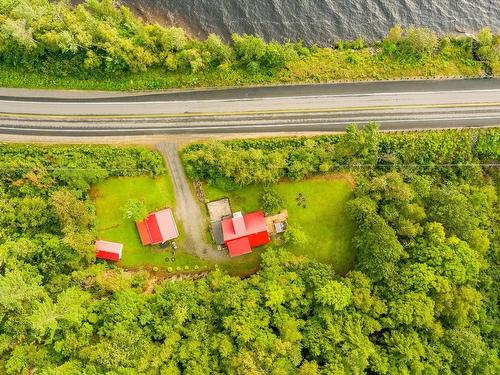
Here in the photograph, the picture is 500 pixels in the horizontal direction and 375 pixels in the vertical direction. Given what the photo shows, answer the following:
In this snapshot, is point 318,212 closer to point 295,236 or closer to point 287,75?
point 295,236

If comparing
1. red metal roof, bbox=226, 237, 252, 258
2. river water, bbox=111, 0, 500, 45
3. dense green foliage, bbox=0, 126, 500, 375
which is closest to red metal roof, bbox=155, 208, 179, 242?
dense green foliage, bbox=0, 126, 500, 375

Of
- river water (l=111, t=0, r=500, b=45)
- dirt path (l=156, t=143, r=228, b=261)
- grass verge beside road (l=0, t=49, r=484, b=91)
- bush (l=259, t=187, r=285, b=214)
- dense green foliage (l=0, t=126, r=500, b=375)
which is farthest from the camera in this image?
river water (l=111, t=0, r=500, b=45)

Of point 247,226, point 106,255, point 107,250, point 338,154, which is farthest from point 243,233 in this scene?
point 106,255

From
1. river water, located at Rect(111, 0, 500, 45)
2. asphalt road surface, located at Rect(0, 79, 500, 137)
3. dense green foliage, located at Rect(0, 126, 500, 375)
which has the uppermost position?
river water, located at Rect(111, 0, 500, 45)

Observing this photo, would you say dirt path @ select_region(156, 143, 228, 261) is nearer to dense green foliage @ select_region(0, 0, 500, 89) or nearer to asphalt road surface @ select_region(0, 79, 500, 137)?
asphalt road surface @ select_region(0, 79, 500, 137)

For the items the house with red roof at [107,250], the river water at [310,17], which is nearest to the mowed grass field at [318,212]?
the house with red roof at [107,250]

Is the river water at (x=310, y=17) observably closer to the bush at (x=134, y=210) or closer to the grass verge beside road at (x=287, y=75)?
the grass verge beside road at (x=287, y=75)
